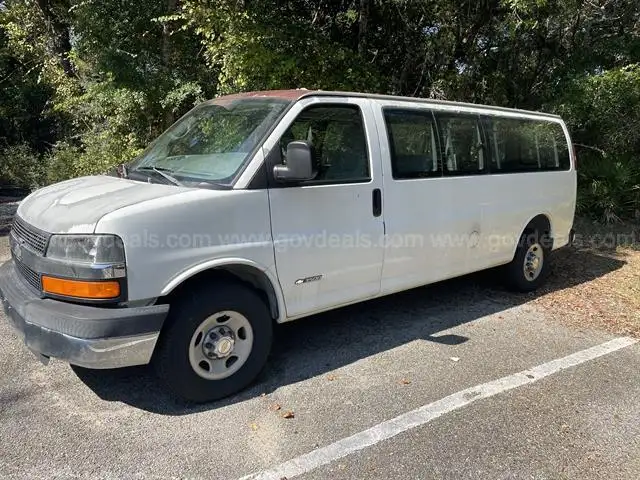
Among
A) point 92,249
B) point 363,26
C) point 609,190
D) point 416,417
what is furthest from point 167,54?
point 416,417

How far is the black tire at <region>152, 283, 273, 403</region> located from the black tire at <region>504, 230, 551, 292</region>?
3.28 m

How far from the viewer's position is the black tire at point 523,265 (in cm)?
575

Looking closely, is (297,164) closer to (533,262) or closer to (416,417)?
(416,417)

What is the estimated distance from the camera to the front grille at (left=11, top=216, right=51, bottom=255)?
125 inches

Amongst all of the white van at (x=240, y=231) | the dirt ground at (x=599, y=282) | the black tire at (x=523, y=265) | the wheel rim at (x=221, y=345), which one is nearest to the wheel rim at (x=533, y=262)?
the black tire at (x=523, y=265)

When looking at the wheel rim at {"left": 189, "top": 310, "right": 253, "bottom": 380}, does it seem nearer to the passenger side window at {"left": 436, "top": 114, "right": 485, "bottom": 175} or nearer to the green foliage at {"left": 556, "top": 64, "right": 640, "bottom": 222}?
the passenger side window at {"left": 436, "top": 114, "right": 485, "bottom": 175}

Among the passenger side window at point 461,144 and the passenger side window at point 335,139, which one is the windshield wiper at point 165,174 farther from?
the passenger side window at point 461,144

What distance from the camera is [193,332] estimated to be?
328 centimetres

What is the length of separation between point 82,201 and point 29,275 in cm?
62

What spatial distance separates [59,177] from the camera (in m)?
12.1

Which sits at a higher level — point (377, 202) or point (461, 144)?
point (461, 144)

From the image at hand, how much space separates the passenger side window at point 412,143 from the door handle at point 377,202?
0.23m

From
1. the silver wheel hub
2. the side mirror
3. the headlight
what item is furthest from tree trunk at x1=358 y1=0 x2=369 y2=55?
the headlight

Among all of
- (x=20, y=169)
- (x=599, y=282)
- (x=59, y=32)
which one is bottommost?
(x=599, y=282)
